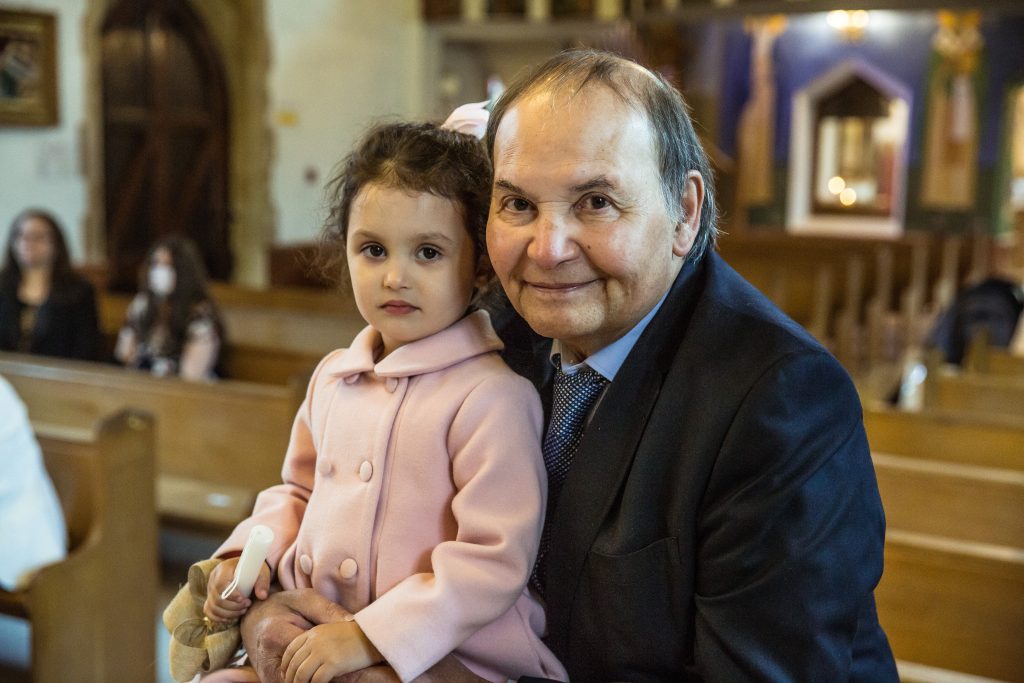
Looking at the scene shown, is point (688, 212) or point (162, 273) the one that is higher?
point (688, 212)

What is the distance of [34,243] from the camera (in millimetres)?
5180

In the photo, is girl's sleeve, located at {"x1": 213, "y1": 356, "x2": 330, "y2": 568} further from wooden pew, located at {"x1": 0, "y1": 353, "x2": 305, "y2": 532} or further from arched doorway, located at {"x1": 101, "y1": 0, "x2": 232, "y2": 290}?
arched doorway, located at {"x1": 101, "y1": 0, "x2": 232, "y2": 290}

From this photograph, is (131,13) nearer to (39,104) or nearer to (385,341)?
(39,104)

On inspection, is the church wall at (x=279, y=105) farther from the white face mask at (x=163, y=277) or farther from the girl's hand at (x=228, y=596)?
the girl's hand at (x=228, y=596)

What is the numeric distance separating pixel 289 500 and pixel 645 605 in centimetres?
61

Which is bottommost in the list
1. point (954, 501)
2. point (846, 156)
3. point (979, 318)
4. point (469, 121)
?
point (954, 501)

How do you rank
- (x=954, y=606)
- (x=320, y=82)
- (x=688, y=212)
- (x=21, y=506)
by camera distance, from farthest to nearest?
(x=320, y=82) → (x=21, y=506) → (x=954, y=606) → (x=688, y=212)

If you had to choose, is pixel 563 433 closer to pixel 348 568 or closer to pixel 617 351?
pixel 617 351

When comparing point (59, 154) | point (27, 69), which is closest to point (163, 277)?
point (27, 69)

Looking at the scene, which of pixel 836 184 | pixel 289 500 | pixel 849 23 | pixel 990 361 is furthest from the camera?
pixel 836 184

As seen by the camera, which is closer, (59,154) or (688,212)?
(688,212)

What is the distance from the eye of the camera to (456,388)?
1428mm

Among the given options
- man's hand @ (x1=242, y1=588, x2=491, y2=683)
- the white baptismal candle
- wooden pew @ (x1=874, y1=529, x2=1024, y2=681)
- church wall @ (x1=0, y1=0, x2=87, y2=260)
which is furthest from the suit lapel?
church wall @ (x1=0, y1=0, x2=87, y2=260)

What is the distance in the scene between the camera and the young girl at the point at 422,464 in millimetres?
1333
